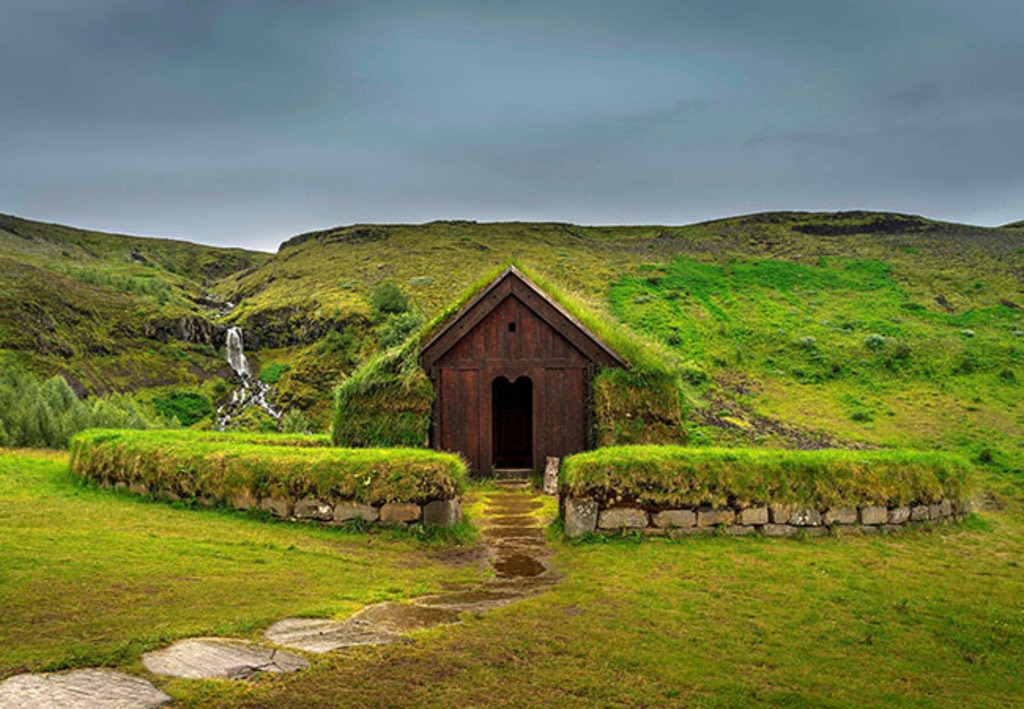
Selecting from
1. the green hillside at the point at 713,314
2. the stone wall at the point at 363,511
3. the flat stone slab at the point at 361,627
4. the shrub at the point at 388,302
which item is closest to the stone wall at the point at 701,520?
the stone wall at the point at 363,511

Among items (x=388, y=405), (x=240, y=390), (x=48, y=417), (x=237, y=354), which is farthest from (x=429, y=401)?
(x=237, y=354)

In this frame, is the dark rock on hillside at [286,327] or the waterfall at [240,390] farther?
the dark rock on hillside at [286,327]

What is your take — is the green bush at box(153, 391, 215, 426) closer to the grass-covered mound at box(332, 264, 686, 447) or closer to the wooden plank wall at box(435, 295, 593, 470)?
the grass-covered mound at box(332, 264, 686, 447)

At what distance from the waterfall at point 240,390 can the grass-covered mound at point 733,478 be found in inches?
2029

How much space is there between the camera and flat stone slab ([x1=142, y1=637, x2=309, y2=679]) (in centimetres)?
593

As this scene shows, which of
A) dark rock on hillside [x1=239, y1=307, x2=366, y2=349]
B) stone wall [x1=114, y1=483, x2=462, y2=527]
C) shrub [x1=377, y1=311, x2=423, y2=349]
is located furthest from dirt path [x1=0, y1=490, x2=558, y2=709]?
dark rock on hillside [x1=239, y1=307, x2=366, y2=349]

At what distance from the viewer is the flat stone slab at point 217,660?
5.93 metres

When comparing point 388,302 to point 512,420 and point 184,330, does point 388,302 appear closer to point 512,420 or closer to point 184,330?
point 184,330

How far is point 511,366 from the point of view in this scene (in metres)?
20.8

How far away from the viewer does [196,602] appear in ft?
26.2

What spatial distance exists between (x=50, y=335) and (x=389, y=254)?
128ft

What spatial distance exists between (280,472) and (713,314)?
2082 inches

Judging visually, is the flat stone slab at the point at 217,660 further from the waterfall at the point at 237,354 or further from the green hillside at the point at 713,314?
the waterfall at the point at 237,354

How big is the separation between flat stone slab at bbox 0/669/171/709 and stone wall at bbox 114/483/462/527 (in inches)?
277
